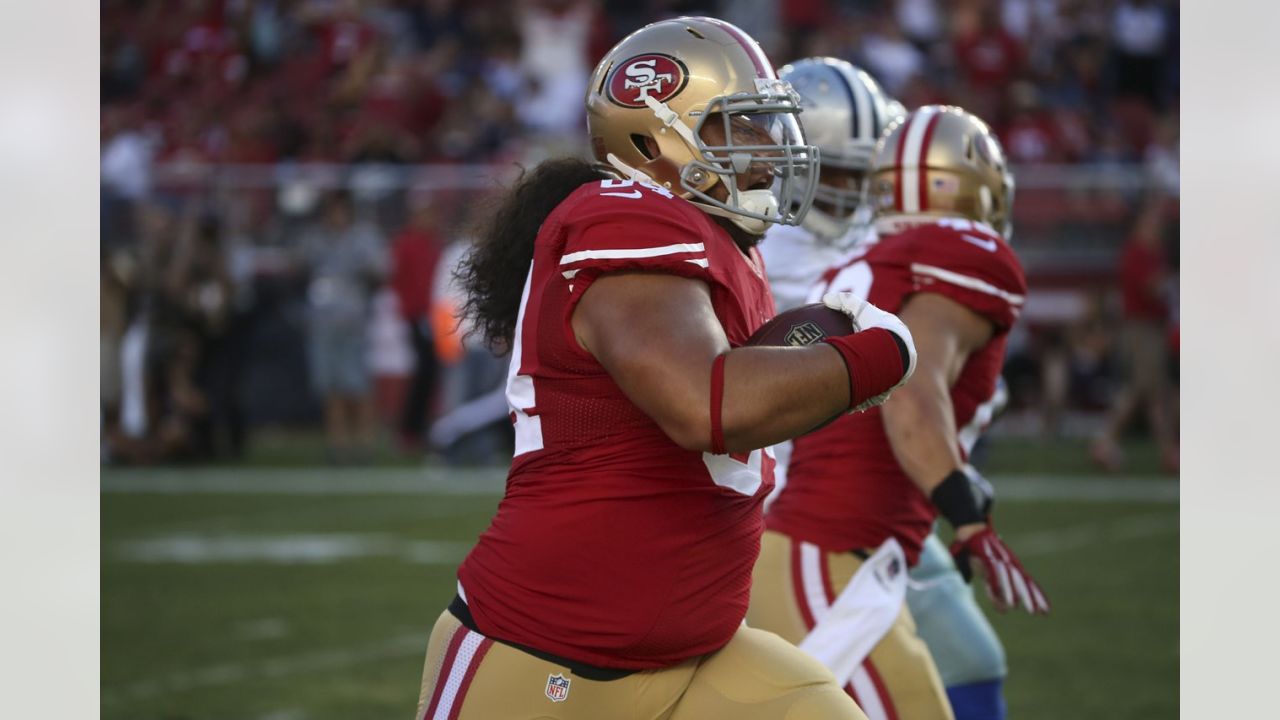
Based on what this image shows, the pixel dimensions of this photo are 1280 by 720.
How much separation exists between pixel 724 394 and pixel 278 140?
13.9m

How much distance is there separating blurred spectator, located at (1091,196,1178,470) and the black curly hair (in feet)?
31.0

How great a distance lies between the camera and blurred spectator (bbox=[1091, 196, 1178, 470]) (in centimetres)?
1169

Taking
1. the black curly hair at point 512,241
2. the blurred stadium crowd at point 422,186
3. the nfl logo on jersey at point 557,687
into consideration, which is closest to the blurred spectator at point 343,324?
the blurred stadium crowd at point 422,186

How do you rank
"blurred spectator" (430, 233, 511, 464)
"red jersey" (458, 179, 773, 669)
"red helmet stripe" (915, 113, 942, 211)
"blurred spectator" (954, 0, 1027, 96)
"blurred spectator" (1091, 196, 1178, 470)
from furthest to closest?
"blurred spectator" (954, 0, 1027, 96) → "blurred spectator" (430, 233, 511, 464) → "blurred spectator" (1091, 196, 1178, 470) → "red helmet stripe" (915, 113, 942, 211) → "red jersey" (458, 179, 773, 669)

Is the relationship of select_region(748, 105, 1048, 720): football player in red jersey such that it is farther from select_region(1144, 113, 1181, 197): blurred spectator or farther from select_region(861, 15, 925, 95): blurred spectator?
select_region(861, 15, 925, 95): blurred spectator

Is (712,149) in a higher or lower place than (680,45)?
lower

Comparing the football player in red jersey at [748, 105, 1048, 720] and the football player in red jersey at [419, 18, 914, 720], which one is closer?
the football player in red jersey at [419, 18, 914, 720]

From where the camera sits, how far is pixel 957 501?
3158 mm

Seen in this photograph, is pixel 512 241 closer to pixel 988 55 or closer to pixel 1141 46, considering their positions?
pixel 988 55

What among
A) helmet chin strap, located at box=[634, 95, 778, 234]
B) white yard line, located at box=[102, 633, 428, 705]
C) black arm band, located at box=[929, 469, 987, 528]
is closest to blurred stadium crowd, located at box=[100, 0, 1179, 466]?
white yard line, located at box=[102, 633, 428, 705]

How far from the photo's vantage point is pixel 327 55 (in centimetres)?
1661

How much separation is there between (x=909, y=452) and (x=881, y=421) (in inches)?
8.8
